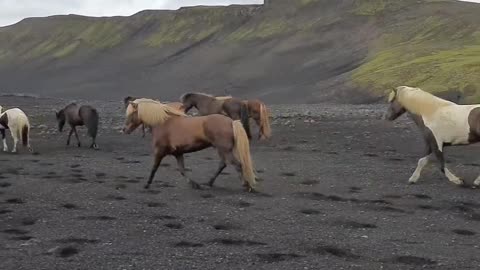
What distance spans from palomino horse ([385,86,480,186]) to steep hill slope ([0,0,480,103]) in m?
30.2

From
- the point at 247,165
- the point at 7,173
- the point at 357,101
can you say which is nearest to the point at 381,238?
the point at 247,165

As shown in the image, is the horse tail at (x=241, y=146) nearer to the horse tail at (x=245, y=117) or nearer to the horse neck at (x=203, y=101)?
the horse tail at (x=245, y=117)

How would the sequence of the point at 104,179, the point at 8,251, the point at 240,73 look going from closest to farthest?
the point at 8,251 → the point at 104,179 → the point at 240,73

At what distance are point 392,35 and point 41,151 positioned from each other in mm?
67897

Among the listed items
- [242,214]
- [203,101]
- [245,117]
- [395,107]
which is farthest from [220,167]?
[203,101]

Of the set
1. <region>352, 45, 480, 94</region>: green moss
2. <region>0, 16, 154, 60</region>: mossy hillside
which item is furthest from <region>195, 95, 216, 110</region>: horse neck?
<region>0, 16, 154, 60</region>: mossy hillside

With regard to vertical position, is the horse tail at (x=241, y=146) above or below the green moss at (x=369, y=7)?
below

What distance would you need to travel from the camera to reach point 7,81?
336 ft

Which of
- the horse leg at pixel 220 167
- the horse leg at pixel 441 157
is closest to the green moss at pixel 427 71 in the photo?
the horse leg at pixel 441 157

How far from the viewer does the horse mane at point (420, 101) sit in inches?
541

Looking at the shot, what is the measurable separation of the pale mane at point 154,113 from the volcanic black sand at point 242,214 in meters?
1.42

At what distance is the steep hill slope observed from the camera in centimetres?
5722

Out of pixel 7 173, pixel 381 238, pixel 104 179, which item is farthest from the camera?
pixel 7 173

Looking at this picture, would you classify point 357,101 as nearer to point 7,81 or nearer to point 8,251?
point 8,251
